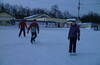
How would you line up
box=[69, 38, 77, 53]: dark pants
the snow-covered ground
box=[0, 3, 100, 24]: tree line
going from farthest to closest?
box=[0, 3, 100, 24]: tree line, box=[69, 38, 77, 53]: dark pants, the snow-covered ground

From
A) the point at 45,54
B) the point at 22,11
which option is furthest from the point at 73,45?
the point at 22,11

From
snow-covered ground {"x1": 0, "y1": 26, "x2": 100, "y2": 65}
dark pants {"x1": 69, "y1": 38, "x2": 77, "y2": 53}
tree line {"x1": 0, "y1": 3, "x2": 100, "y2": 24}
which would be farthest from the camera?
tree line {"x1": 0, "y1": 3, "x2": 100, "y2": 24}

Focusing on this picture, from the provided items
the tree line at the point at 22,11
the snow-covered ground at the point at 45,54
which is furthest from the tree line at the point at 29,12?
the snow-covered ground at the point at 45,54

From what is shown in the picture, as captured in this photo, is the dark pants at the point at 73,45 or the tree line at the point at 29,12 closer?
the dark pants at the point at 73,45

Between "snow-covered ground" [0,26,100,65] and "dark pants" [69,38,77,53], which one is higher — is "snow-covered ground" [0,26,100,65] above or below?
below

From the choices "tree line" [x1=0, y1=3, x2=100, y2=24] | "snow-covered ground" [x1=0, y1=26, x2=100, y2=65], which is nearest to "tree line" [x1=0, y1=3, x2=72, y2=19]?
"tree line" [x1=0, y1=3, x2=100, y2=24]

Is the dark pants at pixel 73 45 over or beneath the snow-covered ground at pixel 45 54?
over

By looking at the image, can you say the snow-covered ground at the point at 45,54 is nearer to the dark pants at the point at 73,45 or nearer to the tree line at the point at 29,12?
the dark pants at the point at 73,45

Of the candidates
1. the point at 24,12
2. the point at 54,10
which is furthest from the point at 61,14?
the point at 24,12

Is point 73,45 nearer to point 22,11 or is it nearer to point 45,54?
point 45,54

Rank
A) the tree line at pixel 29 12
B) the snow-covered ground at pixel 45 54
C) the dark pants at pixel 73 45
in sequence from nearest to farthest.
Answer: the snow-covered ground at pixel 45 54, the dark pants at pixel 73 45, the tree line at pixel 29 12

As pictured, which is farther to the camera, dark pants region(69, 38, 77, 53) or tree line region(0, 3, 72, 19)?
tree line region(0, 3, 72, 19)

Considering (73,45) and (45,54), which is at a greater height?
(73,45)

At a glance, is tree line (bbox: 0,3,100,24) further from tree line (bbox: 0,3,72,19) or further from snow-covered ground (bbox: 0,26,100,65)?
snow-covered ground (bbox: 0,26,100,65)
